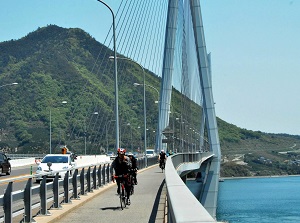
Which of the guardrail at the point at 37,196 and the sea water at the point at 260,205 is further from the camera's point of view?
the sea water at the point at 260,205

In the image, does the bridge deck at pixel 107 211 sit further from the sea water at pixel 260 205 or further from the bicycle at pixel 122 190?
the sea water at pixel 260 205

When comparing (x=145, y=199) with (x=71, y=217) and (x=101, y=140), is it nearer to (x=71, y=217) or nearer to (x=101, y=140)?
(x=71, y=217)

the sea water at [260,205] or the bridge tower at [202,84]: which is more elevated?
the bridge tower at [202,84]

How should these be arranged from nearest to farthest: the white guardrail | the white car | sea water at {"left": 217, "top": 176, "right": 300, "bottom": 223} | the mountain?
the white car → the white guardrail → sea water at {"left": 217, "top": 176, "right": 300, "bottom": 223} → the mountain

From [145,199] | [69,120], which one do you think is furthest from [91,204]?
Result: [69,120]

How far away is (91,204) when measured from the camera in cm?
2061

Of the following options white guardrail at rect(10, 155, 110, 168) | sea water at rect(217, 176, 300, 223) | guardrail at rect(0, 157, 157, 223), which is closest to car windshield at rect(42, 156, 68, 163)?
guardrail at rect(0, 157, 157, 223)

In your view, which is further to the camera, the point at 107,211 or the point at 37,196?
the point at 107,211

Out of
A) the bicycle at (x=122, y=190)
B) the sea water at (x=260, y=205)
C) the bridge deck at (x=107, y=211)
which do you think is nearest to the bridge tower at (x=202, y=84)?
the sea water at (x=260, y=205)

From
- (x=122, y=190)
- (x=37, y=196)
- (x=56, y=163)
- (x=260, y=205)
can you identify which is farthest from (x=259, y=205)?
(x=37, y=196)

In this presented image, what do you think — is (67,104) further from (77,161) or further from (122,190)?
(122,190)

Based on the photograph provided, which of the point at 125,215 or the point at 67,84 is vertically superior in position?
the point at 67,84

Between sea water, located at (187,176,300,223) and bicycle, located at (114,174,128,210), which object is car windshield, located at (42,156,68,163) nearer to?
bicycle, located at (114,174,128,210)

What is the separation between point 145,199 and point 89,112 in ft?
435
